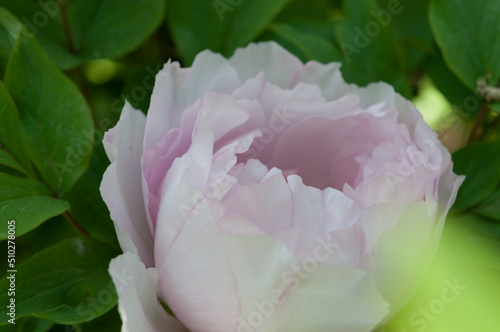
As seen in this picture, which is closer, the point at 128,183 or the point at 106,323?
the point at 128,183

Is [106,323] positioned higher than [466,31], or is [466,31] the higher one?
[466,31]

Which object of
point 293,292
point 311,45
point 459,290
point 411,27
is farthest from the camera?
point 411,27

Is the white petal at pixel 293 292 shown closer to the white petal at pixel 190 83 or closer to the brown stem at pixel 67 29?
the white petal at pixel 190 83

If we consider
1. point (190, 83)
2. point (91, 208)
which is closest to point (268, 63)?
point (190, 83)

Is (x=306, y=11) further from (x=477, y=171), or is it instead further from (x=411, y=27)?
A: (x=477, y=171)

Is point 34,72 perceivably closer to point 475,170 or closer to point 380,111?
point 380,111

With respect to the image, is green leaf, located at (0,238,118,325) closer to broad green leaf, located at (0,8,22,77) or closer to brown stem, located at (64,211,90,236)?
brown stem, located at (64,211,90,236)
